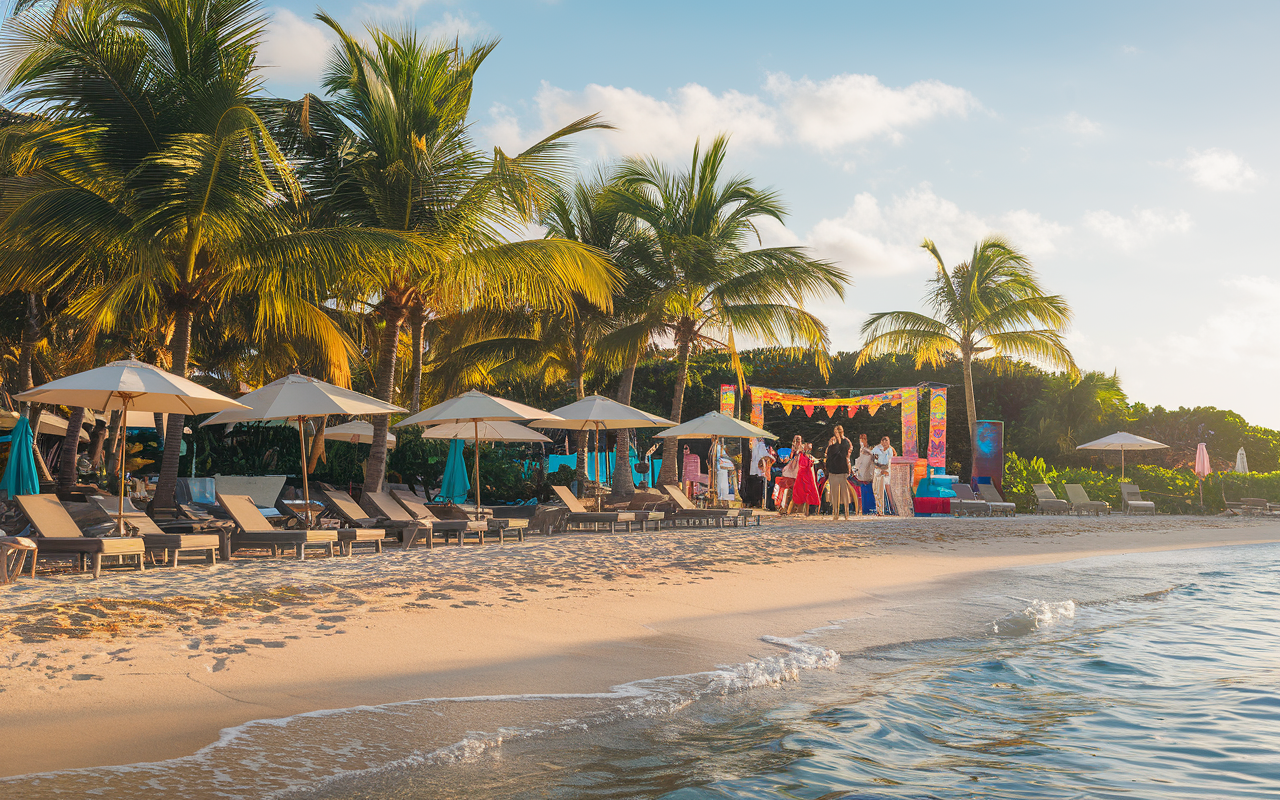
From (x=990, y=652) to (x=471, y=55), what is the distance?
11.6m

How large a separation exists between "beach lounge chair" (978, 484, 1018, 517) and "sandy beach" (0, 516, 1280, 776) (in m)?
8.01

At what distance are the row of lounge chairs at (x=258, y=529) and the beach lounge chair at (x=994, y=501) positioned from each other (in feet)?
23.2

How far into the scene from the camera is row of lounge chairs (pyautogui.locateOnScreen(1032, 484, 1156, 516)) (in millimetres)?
19938

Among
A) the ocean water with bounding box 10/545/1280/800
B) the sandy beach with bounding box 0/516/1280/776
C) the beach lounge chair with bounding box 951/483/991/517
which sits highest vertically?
the beach lounge chair with bounding box 951/483/991/517

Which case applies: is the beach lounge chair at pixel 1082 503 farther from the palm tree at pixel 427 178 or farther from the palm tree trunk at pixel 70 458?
the palm tree trunk at pixel 70 458

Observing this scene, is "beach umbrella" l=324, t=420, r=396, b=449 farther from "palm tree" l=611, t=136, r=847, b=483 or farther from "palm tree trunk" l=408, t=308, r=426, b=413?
"palm tree" l=611, t=136, r=847, b=483

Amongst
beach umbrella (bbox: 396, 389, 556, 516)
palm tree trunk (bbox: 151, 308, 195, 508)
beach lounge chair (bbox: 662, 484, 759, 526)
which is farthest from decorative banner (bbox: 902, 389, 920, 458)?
palm tree trunk (bbox: 151, 308, 195, 508)

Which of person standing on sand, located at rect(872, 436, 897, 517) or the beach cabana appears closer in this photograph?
the beach cabana

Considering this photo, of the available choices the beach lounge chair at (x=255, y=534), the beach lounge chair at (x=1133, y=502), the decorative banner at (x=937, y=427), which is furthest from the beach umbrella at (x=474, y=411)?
the beach lounge chair at (x=1133, y=502)

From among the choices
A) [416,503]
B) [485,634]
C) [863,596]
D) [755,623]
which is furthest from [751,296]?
[485,634]

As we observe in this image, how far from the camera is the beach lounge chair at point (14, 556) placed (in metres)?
7.28

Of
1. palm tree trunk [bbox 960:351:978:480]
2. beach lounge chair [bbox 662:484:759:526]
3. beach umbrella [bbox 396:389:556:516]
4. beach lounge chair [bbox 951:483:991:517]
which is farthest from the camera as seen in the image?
palm tree trunk [bbox 960:351:978:480]

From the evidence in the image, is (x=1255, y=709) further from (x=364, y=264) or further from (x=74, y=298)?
(x=74, y=298)

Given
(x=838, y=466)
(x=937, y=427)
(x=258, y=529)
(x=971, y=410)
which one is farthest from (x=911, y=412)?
(x=258, y=529)
